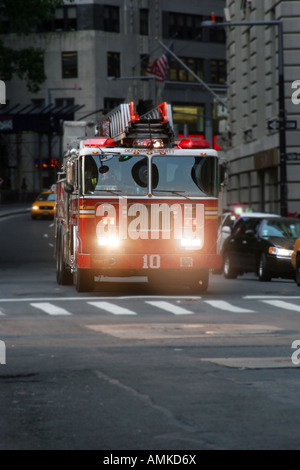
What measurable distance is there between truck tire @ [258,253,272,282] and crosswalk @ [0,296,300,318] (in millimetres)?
5500

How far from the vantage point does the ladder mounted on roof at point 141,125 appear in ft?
74.7

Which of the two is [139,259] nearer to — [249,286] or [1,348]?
[249,286]

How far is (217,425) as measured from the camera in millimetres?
8414

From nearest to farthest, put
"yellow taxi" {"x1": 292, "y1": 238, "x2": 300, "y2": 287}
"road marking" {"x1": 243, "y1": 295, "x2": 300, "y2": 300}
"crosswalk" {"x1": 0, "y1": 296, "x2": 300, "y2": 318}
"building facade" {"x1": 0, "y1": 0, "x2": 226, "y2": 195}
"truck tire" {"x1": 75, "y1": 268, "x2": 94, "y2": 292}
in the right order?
1. "crosswalk" {"x1": 0, "y1": 296, "x2": 300, "y2": 318}
2. "road marking" {"x1": 243, "y1": 295, "x2": 300, "y2": 300}
3. "truck tire" {"x1": 75, "y1": 268, "x2": 94, "y2": 292}
4. "yellow taxi" {"x1": 292, "y1": 238, "x2": 300, "y2": 287}
5. "building facade" {"x1": 0, "y1": 0, "x2": 226, "y2": 195}

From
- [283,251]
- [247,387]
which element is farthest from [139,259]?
[247,387]

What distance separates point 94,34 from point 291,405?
87.1 m

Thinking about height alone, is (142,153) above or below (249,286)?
above

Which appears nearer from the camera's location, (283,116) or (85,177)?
(85,177)

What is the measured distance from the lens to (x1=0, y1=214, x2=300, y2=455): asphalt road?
809 centimetres

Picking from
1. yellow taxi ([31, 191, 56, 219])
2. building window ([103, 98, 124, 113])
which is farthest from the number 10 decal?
building window ([103, 98, 124, 113])

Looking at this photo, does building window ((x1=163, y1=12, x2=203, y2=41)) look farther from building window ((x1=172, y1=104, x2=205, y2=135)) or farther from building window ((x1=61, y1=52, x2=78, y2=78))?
building window ((x1=61, y1=52, x2=78, y2=78))

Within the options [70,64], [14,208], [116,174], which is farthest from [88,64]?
[116,174]

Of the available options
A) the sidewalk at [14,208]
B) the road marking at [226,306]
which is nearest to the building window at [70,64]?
the sidewalk at [14,208]

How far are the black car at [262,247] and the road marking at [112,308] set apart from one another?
25.0 feet
